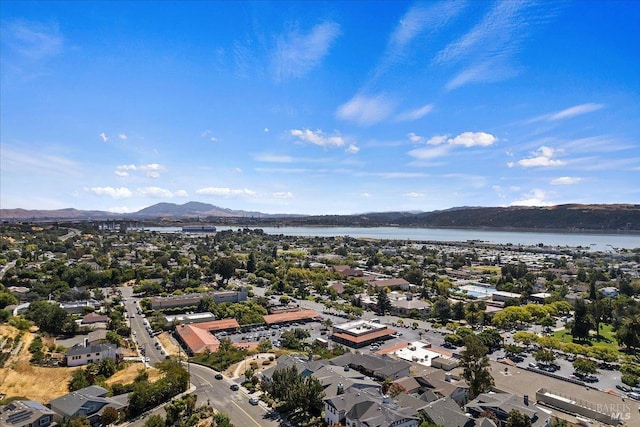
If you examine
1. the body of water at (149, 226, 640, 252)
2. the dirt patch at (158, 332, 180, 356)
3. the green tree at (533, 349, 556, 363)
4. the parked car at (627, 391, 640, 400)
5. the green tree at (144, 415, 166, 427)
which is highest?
the body of water at (149, 226, 640, 252)

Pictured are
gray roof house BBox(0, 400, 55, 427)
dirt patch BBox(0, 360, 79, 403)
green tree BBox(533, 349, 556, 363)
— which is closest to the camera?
gray roof house BBox(0, 400, 55, 427)

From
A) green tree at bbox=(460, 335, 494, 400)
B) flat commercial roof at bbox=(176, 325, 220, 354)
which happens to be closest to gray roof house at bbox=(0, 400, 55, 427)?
flat commercial roof at bbox=(176, 325, 220, 354)

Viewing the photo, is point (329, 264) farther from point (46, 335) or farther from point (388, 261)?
point (46, 335)

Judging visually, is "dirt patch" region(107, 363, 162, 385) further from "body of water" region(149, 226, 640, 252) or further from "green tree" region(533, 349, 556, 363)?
"body of water" region(149, 226, 640, 252)

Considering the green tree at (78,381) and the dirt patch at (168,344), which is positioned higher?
the green tree at (78,381)

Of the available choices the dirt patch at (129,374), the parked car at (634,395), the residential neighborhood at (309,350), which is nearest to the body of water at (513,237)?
the residential neighborhood at (309,350)

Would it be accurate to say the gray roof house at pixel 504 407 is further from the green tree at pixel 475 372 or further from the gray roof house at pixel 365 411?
the gray roof house at pixel 365 411

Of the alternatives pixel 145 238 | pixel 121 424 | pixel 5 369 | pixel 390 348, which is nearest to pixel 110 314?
pixel 5 369

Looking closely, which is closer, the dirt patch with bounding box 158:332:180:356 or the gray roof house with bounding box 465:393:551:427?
the gray roof house with bounding box 465:393:551:427

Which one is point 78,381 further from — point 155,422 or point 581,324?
point 581,324
